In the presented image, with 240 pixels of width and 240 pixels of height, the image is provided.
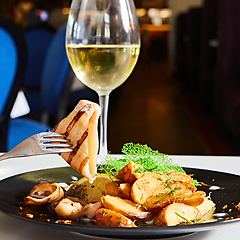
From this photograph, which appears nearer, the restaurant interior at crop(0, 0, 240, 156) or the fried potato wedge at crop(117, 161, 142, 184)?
the fried potato wedge at crop(117, 161, 142, 184)

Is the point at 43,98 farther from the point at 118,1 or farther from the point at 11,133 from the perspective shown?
the point at 118,1

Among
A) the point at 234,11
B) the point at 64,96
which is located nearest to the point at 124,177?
the point at 64,96

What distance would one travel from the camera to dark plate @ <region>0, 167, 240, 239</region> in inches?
15.2

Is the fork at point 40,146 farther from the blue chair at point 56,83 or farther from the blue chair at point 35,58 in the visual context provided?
the blue chair at point 35,58

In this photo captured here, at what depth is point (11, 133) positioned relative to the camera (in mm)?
1734

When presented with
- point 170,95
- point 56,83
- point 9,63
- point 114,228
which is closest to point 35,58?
point 56,83

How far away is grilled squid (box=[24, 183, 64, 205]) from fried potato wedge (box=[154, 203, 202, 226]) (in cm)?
14

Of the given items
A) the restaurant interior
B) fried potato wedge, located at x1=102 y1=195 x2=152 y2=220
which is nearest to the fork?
fried potato wedge, located at x1=102 y1=195 x2=152 y2=220

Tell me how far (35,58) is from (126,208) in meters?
2.64

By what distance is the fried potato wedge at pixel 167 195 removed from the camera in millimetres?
461

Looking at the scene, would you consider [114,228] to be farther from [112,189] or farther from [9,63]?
[9,63]

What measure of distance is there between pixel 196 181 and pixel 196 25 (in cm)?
684

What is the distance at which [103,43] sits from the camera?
0.74m

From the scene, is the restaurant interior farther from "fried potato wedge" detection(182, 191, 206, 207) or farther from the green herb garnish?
"fried potato wedge" detection(182, 191, 206, 207)
